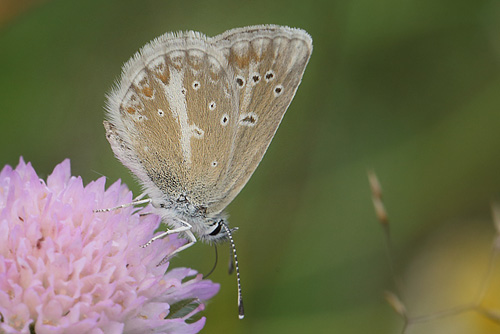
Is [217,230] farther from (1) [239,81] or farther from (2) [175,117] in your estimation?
(1) [239,81]

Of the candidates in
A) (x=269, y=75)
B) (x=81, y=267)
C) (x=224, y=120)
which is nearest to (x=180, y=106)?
(x=224, y=120)

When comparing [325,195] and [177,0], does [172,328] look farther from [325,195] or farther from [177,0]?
[177,0]

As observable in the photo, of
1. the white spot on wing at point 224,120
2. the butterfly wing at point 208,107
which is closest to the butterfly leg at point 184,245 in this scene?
the butterfly wing at point 208,107

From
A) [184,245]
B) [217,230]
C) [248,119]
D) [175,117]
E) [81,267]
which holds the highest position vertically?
[175,117]

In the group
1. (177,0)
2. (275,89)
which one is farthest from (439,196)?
(177,0)

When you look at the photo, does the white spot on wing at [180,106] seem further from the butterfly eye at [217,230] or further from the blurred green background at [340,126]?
the blurred green background at [340,126]

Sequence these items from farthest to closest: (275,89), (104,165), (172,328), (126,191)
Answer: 1. (104,165)
2. (275,89)
3. (126,191)
4. (172,328)

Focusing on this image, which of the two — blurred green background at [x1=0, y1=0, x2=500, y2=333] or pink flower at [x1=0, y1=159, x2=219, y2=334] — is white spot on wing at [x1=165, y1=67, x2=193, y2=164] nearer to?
pink flower at [x1=0, y1=159, x2=219, y2=334]
